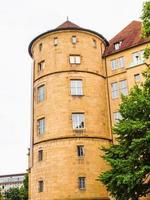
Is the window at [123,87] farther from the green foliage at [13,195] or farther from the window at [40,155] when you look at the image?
the green foliage at [13,195]

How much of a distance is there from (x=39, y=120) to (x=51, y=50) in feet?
26.9

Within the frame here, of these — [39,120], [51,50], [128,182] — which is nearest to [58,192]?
[39,120]

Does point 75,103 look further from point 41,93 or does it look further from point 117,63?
point 117,63

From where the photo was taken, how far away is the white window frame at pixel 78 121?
37.8 meters

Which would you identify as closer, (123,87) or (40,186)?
(40,186)

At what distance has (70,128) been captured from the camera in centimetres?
3747

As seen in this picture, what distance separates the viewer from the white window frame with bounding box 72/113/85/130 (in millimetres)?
37750

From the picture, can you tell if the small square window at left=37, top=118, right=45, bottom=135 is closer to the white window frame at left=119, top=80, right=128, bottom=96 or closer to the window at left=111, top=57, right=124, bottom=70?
the white window frame at left=119, top=80, right=128, bottom=96

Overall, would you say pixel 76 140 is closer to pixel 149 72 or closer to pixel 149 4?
pixel 149 72

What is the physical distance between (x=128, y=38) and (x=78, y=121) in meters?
12.5

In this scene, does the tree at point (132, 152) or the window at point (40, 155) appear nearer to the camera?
the tree at point (132, 152)

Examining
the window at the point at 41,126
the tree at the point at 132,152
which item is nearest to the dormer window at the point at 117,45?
the window at the point at 41,126

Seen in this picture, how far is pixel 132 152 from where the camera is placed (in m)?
25.4

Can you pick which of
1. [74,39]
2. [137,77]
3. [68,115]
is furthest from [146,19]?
[74,39]
